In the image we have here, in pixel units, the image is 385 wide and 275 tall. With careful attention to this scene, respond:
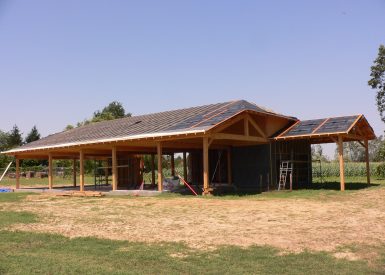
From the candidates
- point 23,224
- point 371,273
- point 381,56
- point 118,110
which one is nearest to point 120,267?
point 371,273

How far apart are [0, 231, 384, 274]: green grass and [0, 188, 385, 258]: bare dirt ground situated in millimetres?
570

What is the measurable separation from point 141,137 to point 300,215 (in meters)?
10.0

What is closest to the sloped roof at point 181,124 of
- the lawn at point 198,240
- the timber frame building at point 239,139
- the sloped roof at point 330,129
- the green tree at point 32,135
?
the timber frame building at point 239,139

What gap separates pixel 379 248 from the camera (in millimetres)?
7594

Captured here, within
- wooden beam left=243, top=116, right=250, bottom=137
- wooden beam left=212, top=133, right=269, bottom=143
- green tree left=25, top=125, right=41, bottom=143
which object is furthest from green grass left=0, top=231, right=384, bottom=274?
green tree left=25, top=125, right=41, bottom=143

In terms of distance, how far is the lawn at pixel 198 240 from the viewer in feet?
21.4

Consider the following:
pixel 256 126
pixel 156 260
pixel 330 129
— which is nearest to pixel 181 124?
pixel 256 126

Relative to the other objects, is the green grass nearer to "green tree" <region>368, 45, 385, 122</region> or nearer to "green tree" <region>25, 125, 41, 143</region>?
"green tree" <region>368, 45, 385, 122</region>

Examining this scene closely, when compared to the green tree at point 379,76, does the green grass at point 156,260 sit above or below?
below

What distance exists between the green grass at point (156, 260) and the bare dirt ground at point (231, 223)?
57 centimetres

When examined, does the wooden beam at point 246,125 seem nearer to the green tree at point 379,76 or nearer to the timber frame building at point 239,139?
the timber frame building at point 239,139

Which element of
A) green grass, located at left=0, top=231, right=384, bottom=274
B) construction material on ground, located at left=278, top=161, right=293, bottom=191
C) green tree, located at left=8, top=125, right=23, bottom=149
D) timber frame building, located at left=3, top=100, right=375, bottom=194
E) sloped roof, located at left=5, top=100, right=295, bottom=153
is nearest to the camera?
green grass, located at left=0, top=231, right=384, bottom=274

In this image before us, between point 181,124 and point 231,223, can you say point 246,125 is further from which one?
point 231,223

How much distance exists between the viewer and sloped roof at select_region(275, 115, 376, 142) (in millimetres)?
20289
